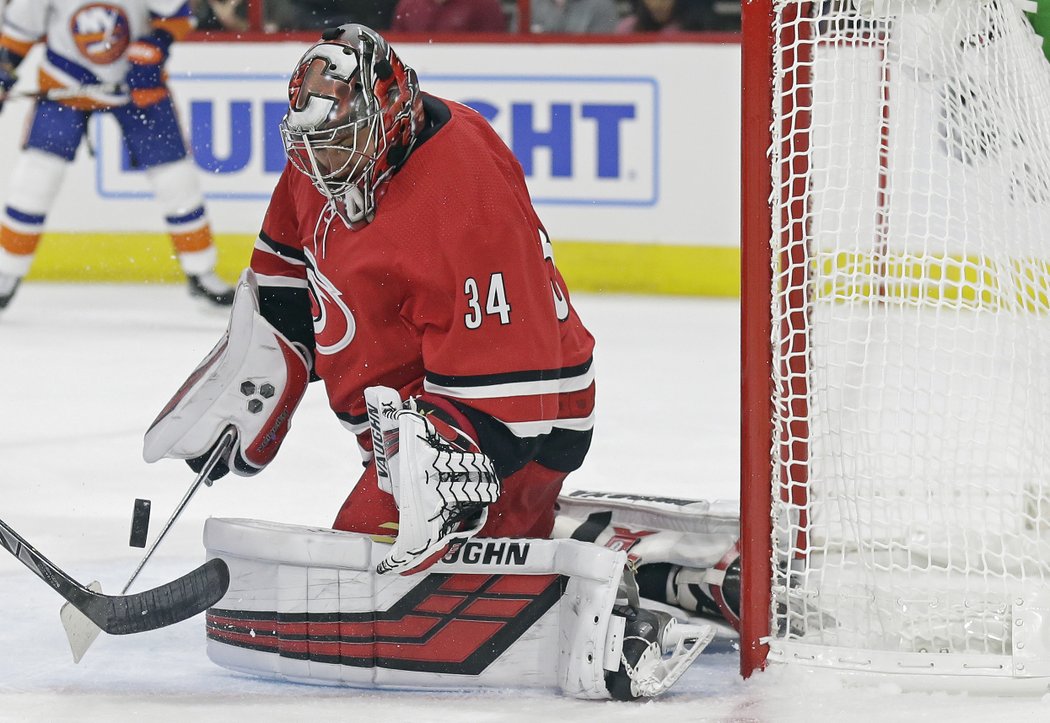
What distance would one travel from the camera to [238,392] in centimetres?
239

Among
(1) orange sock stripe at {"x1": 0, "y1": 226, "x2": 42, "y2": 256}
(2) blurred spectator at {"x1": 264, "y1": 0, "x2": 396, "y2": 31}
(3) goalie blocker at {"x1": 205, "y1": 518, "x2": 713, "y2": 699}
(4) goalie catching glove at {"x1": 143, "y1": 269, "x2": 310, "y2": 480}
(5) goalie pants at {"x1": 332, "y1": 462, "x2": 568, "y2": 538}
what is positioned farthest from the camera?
(2) blurred spectator at {"x1": 264, "y1": 0, "x2": 396, "y2": 31}

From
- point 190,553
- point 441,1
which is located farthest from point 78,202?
point 190,553

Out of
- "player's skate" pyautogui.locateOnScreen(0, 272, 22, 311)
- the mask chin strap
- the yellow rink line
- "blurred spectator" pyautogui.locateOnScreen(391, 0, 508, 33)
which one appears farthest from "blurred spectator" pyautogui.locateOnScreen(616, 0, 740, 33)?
the mask chin strap

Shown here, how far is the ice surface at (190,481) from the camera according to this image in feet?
6.61

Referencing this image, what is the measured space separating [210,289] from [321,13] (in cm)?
120

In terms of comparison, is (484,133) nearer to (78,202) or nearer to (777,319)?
(777,319)

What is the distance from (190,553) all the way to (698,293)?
3307 mm

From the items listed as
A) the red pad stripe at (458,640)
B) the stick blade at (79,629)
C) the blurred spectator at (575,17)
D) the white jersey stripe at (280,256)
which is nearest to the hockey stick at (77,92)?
the blurred spectator at (575,17)

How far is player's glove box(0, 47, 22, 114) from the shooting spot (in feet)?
18.8

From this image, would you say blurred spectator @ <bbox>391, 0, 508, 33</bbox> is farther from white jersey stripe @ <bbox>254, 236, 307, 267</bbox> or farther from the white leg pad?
the white leg pad

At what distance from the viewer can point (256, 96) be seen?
596 centimetres

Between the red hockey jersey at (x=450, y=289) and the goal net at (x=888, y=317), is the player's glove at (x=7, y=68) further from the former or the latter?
the goal net at (x=888, y=317)

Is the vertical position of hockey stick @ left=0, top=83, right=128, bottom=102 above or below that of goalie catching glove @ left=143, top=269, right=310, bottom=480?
above

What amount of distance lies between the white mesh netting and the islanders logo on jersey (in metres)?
3.95
